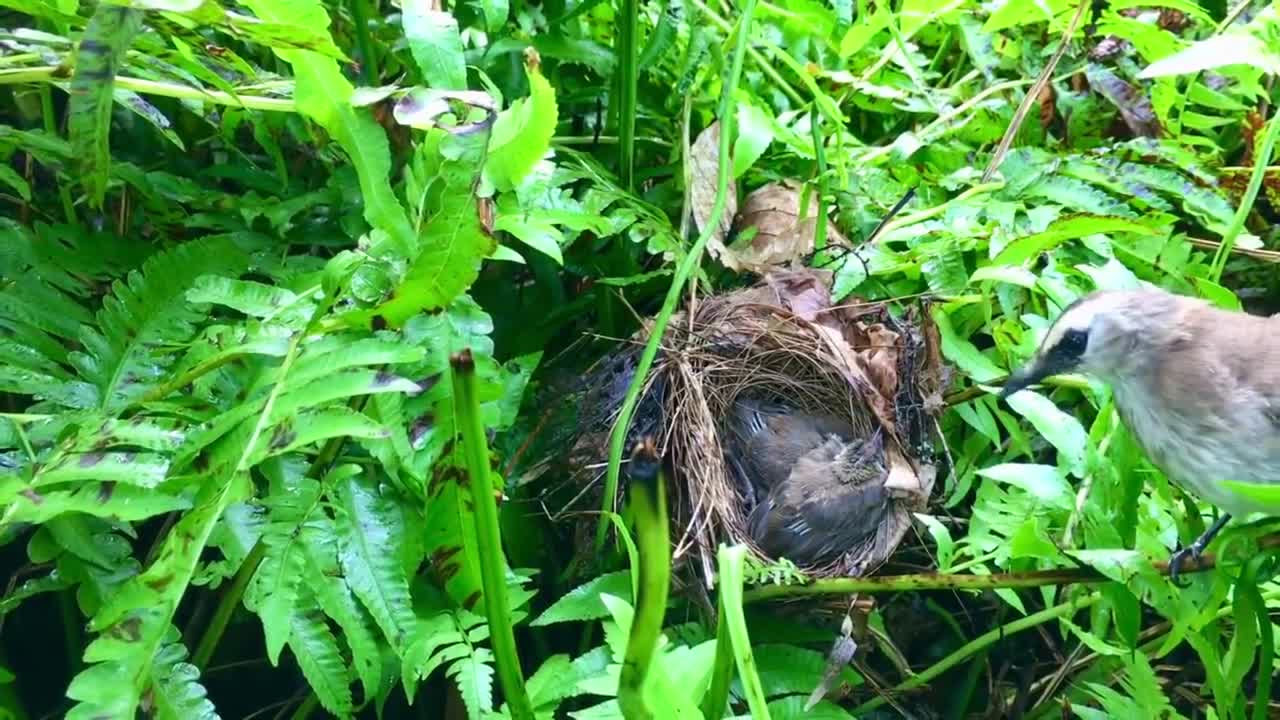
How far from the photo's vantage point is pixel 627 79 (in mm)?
1240

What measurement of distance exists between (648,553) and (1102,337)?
0.63 metres

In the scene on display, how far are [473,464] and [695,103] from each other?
0.88 meters

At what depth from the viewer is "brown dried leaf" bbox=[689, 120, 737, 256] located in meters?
1.33

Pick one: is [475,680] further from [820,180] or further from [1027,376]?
[820,180]

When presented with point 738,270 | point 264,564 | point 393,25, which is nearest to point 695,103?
point 738,270

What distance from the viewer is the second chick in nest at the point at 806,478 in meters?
1.21

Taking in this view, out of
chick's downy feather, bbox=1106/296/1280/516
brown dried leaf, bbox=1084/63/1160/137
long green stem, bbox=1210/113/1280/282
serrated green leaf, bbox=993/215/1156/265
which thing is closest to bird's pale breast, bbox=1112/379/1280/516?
chick's downy feather, bbox=1106/296/1280/516

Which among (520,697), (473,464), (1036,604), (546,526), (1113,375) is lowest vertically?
(1036,604)

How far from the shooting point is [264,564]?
0.83m

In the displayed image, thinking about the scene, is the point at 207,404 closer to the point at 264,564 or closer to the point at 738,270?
the point at 264,564

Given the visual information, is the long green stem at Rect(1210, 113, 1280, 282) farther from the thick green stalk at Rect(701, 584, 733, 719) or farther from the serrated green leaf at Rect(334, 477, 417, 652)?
the serrated green leaf at Rect(334, 477, 417, 652)

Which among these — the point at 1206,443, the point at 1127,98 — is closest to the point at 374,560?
the point at 1206,443

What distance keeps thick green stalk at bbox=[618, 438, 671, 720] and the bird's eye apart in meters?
0.58

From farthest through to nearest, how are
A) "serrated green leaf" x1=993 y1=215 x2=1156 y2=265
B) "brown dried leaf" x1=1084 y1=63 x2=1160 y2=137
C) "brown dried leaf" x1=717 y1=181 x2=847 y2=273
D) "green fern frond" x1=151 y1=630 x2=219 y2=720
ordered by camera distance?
"brown dried leaf" x1=1084 y1=63 x2=1160 y2=137 → "brown dried leaf" x1=717 y1=181 x2=847 y2=273 → "serrated green leaf" x1=993 y1=215 x2=1156 y2=265 → "green fern frond" x1=151 y1=630 x2=219 y2=720
